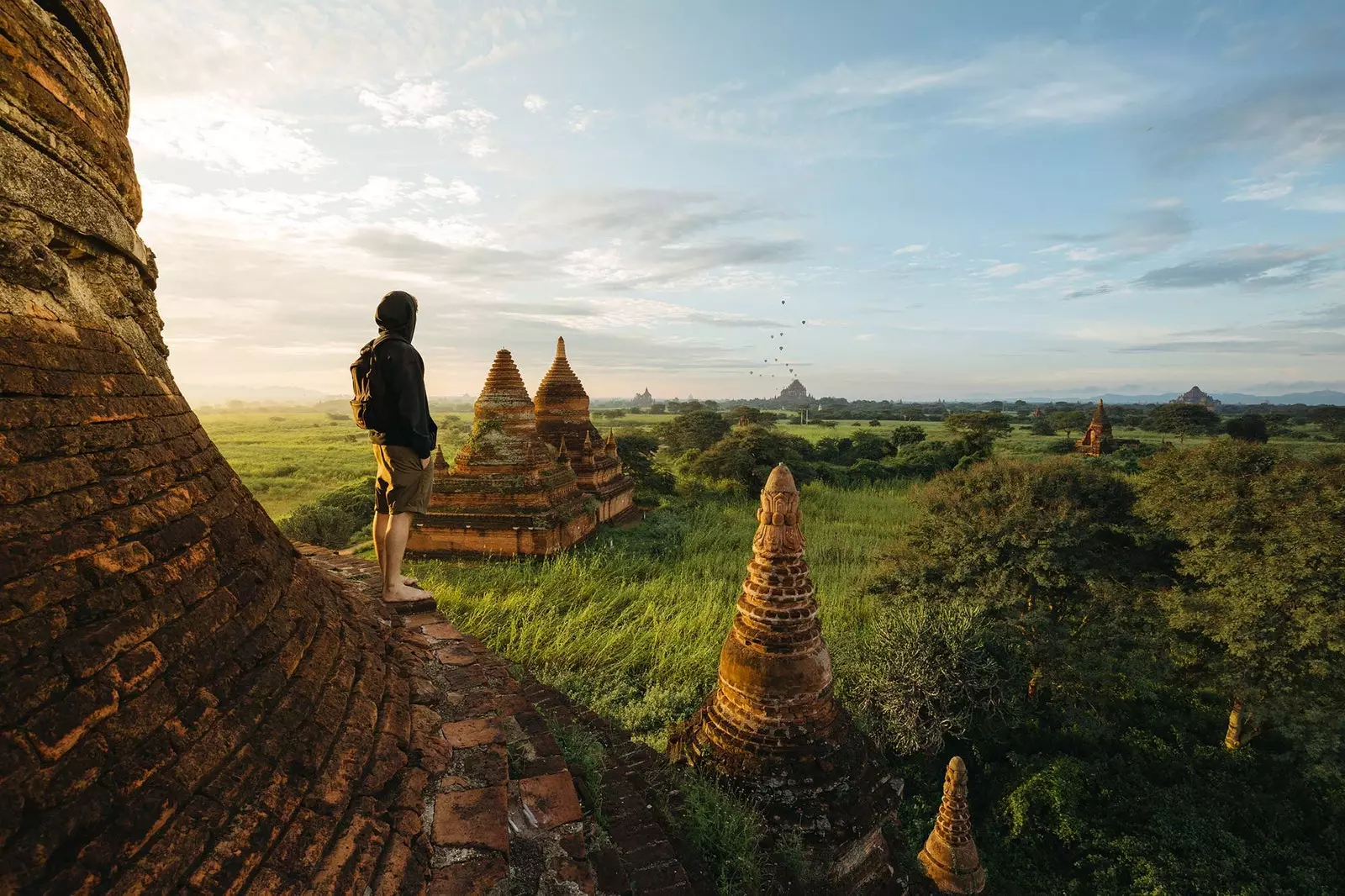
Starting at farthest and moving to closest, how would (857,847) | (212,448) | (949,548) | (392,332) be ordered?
(949,548), (857,847), (392,332), (212,448)

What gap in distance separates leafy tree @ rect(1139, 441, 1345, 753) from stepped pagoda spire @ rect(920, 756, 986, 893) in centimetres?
774

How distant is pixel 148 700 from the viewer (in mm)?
1856

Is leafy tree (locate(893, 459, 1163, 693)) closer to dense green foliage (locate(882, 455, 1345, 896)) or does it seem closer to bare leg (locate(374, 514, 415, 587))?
dense green foliage (locate(882, 455, 1345, 896))

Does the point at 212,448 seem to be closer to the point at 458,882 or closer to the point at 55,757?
the point at 55,757

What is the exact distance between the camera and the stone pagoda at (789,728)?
5.26 meters

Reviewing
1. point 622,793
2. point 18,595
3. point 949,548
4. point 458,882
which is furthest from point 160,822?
point 949,548

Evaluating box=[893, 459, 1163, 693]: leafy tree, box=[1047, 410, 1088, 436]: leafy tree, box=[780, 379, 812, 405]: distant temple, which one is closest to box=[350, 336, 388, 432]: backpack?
box=[893, 459, 1163, 693]: leafy tree

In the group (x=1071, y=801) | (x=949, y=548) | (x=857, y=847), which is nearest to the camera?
(x=857, y=847)

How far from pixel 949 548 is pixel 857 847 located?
1068cm

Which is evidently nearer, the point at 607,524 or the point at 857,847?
the point at 857,847

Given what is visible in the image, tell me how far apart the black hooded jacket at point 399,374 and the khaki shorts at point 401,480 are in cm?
8

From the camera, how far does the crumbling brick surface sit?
5.27ft

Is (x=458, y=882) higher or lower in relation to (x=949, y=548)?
higher

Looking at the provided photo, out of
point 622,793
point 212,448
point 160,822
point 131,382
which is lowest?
point 622,793
